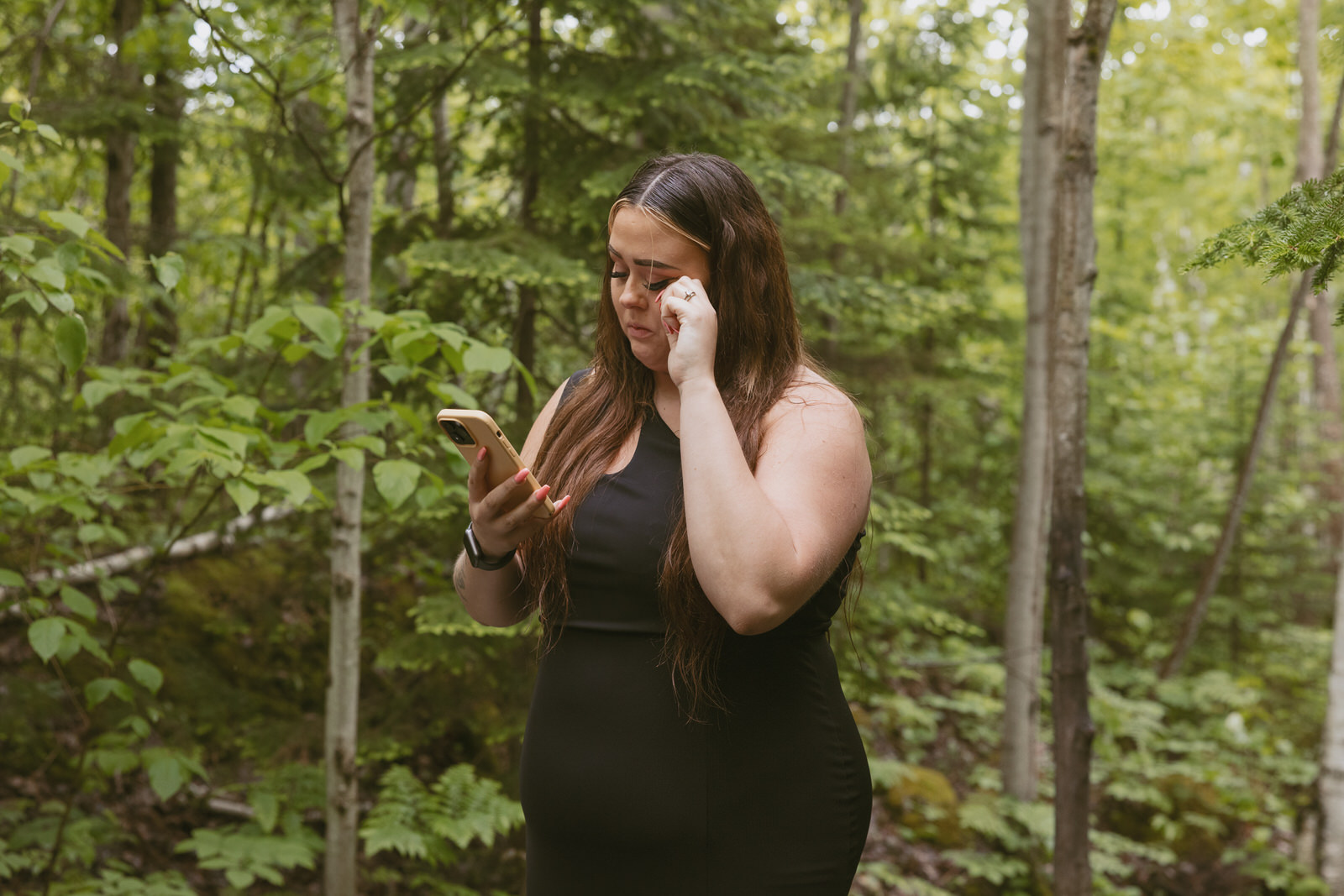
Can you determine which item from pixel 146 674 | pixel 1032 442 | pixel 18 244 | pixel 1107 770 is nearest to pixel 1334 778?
pixel 1107 770

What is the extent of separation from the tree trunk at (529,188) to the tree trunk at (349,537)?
1138 millimetres

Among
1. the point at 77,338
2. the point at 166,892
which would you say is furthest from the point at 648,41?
the point at 166,892

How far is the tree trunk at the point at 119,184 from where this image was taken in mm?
5184

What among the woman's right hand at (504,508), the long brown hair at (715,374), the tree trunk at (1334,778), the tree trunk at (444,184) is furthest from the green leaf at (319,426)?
the tree trunk at (1334,778)

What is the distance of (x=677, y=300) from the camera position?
1.51 m

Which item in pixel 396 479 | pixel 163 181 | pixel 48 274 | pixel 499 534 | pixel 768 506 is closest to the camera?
pixel 768 506

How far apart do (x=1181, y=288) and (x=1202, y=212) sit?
2488 mm

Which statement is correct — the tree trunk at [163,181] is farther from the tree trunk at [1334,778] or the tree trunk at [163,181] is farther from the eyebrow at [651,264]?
the tree trunk at [1334,778]

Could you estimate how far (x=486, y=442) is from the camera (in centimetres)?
153

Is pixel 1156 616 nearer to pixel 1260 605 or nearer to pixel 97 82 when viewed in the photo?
pixel 1260 605

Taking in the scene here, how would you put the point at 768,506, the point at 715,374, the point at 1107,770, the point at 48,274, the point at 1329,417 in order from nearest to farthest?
the point at 768,506 → the point at 715,374 → the point at 48,274 → the point at 1107,770 → the point at 1329,417

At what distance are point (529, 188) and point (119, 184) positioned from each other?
284 centimetres

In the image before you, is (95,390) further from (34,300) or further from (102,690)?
(102,690)

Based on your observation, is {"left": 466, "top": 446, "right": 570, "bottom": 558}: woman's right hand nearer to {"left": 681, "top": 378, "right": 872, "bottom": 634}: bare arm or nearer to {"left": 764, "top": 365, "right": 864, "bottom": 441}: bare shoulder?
{"left": 681, "top": 378, "right": 872, "bottom": 634}: bare arm
